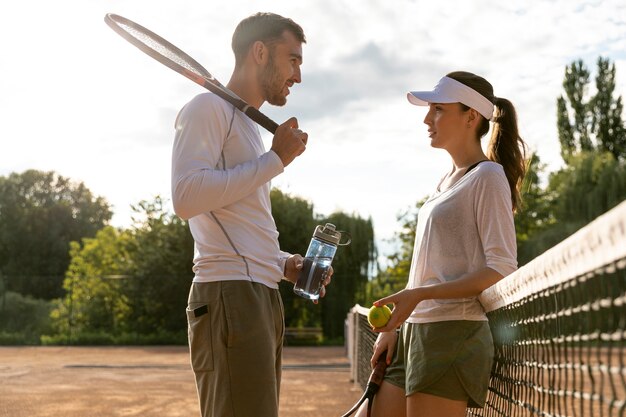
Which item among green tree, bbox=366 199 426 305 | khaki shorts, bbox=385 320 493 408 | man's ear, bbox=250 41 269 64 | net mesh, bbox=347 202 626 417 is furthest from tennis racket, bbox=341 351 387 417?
green tree, bbox=366 199 426 305

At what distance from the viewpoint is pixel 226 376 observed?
2.91 m

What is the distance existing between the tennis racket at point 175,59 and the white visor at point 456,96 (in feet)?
1.94

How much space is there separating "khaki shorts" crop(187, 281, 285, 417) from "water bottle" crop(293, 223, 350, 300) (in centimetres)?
55

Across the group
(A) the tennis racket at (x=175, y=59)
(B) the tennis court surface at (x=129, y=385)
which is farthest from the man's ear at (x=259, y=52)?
(B) the tennis court surface at (x=129, y=385)

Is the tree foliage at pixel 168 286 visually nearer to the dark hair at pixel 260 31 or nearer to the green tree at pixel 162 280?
the green tree at pixel 162 280

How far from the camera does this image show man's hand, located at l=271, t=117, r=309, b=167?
315 cm

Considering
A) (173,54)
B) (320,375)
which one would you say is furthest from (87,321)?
(173,54)

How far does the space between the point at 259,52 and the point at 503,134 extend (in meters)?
0.98

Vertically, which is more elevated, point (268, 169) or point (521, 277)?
point (268, 169)

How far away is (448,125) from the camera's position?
344 cm

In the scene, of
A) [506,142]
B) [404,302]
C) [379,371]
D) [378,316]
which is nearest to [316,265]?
[378,316]

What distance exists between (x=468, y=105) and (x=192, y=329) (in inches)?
50.4

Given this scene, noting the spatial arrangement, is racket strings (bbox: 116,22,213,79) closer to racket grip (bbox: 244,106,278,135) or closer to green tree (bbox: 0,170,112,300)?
racket grip (bbox: 244,106,278,135)

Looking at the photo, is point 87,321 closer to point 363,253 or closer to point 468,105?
point 363,253
